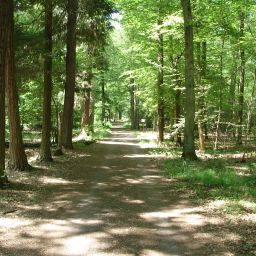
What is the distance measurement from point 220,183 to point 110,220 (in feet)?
14.6

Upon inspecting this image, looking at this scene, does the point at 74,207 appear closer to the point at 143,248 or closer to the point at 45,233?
the point at 45,233

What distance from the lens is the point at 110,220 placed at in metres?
7.98

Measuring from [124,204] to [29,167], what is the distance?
5752mm

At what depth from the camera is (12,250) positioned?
245 inches

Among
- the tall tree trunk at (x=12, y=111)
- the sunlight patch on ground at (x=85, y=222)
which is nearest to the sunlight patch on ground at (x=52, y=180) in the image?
the tall tree trunk at (x=12, y=111)

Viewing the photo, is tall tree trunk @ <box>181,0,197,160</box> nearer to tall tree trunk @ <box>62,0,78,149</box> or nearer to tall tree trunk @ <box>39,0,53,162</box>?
tall tree trunk @ <box>39,0,53,162</box>

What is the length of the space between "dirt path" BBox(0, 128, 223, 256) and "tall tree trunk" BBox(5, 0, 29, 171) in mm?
1276

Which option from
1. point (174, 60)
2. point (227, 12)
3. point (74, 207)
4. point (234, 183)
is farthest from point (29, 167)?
point (174, 60)

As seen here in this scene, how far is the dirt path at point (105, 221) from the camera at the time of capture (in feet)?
20.9

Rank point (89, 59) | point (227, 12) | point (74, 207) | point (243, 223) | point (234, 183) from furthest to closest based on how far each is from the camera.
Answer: point (89, 59) → point (227, 12) → point (234, 183) → point (74, 207) → point (243, 223)

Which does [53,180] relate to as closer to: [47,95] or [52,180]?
[52,180]

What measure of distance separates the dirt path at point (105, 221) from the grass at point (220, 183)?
0.66 metres

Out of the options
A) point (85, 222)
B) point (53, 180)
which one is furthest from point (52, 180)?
point (85, 222)

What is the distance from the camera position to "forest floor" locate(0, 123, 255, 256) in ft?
20.9
